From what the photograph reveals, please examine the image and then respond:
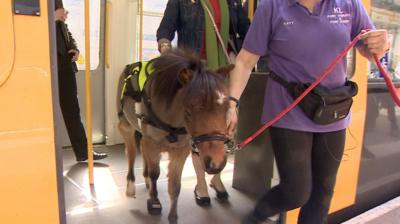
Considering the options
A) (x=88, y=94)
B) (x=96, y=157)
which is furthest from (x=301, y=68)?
(x=96, y=157)

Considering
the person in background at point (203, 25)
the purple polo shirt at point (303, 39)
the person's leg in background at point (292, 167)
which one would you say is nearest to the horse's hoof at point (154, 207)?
the person in background at point (203, 25)

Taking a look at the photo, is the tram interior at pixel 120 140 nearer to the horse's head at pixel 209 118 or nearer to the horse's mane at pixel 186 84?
the horse's mane at pixel 186 84

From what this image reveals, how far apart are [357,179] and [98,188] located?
2205 millimetres

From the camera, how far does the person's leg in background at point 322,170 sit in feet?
6.48

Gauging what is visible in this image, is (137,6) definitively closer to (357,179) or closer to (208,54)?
(208,54)

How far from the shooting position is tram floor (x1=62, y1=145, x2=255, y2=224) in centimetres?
269

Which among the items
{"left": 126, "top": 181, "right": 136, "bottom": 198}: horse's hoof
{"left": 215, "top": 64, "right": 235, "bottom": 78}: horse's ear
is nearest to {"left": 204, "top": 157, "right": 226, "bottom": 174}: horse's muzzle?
{"left": 215, "top": 64, "right": 235, "bottom": 78}: horse's ear

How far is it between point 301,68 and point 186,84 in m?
0.62

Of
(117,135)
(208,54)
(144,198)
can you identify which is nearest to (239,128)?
(208,54)

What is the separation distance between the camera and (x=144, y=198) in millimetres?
3084

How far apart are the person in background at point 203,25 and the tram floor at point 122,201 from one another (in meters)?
0.54

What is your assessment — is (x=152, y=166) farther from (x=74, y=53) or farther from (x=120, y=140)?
(x=120, y=140)

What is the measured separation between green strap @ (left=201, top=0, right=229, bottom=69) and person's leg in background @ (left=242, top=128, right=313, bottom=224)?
0.84m

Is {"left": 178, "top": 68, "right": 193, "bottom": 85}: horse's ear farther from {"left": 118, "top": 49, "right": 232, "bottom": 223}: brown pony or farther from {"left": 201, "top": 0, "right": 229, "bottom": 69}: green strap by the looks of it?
{"left": 201, "top": 0, "right": 229, "bottom": 69}: green strap
